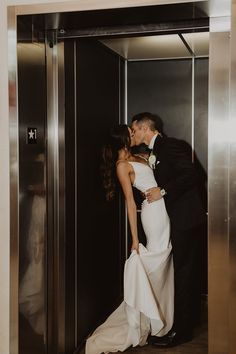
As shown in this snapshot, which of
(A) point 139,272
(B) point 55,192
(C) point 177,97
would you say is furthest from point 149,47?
(A) point 139,272

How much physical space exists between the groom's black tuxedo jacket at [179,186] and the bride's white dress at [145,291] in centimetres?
13

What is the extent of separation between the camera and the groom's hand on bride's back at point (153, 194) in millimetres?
3328

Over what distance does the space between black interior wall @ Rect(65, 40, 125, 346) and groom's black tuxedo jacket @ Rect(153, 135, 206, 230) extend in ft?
1.80

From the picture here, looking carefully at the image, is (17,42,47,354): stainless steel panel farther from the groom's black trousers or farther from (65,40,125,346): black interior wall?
the groom's black trousers

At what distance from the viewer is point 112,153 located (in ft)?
11.9

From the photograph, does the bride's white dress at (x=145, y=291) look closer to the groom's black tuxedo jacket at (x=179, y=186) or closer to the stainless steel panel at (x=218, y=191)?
the groom's black tuxedo jacket at (x=179, y=186)

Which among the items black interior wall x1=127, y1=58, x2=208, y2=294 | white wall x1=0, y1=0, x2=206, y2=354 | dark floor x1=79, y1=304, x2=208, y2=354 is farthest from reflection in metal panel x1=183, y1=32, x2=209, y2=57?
dark floor x1=79, y1=304, x2=208, y2=354

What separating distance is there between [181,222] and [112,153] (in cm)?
85

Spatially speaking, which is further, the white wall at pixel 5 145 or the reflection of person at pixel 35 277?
the reflection of person at pixel 35 277

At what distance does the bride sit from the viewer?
Answer: 309 cm

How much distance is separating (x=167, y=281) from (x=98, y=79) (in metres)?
1.67

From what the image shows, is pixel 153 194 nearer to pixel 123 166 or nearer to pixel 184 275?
pixel 123 166

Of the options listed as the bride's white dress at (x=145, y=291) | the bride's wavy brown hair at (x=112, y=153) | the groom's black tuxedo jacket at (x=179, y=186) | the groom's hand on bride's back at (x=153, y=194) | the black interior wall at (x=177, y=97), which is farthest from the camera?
the black interior wall at (x=177, y=97)

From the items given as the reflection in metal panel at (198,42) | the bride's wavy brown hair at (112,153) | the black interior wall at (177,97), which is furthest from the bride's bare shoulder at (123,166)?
the reflection in metal panel at (198,42)
